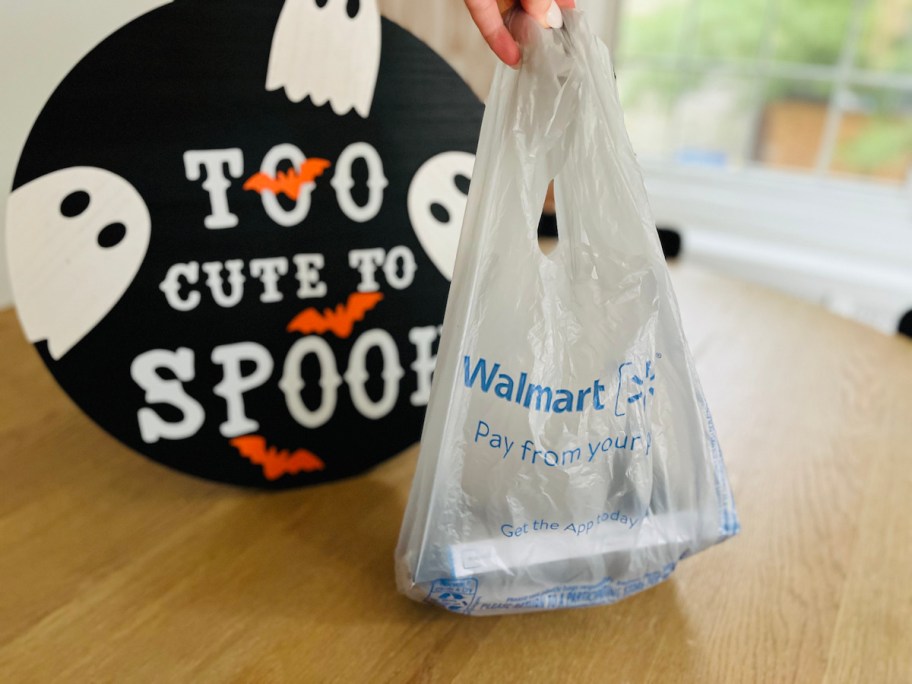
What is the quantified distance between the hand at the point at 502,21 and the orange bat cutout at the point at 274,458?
0.37 meters

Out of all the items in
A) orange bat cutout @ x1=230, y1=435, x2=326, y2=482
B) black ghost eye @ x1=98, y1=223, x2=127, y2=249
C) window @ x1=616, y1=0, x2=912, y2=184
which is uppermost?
window @ x1=616, y1=0, x2=912, y2=184

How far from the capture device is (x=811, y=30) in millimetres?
1310

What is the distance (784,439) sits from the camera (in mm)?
725

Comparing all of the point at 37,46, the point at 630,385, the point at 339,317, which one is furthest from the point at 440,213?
the point at 37,46

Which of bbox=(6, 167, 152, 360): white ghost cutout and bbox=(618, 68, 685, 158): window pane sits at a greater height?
bbox=(618, 68, 685, 158): window pane

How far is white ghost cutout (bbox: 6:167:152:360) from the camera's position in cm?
53

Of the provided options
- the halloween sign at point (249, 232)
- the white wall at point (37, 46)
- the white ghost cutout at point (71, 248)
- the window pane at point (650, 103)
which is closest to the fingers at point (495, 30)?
the halloween sign at point (249, 232)

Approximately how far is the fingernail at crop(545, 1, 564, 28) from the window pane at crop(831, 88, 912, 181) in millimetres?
1114

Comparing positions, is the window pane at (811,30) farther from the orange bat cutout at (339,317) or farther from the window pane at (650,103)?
the orange bat cutout at (339,317)

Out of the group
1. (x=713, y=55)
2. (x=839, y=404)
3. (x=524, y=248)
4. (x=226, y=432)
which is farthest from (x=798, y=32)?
(x=226, y=432)

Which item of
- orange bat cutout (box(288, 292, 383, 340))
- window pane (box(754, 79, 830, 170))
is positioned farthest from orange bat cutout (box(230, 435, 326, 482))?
window pane (box(754, 79, 830, 170))

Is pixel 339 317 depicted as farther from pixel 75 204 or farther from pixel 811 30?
pixel 811 30

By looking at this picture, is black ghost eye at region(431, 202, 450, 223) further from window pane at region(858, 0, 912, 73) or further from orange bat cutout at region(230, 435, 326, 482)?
window pane at region(858, 0, 912, 73)

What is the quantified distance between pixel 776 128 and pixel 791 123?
0.03 meters
